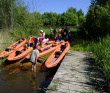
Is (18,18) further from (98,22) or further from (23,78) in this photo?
(23,78)

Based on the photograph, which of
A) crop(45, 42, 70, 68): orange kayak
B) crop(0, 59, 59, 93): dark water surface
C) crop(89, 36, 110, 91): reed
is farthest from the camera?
crop(45, 42, 70, 68): orange kayak

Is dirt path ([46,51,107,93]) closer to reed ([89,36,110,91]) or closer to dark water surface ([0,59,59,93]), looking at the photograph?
reed ([89,36,110,91])

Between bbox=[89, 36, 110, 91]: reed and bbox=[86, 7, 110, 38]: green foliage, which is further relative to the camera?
bbox=[86, 7, 110, 38]: green foliage

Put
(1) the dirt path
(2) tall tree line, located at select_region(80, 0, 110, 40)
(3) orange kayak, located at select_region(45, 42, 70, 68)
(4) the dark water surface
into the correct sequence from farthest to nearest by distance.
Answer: (2) tall tree line, located at select_region(80, 0, 110, 40)
(3) orange kayak, located at select_region(45, 42, 70, 68)
(4) the dark water surface
(1) the dirt path

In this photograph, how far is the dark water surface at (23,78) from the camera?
163 inches

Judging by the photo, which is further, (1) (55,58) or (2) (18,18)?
(2) (18,18)

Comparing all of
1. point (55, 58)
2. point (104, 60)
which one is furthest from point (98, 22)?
point (104, 60)

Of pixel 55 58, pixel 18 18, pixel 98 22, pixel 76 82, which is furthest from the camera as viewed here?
pixel 18 18

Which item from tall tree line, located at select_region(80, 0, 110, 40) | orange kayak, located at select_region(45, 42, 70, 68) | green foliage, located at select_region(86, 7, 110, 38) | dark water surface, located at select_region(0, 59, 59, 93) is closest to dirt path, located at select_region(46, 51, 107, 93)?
dark water surface, located at select_region(0, 59, 59, 93)

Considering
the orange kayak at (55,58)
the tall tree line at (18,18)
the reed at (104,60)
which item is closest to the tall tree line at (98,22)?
the tall tree line at (18,18)

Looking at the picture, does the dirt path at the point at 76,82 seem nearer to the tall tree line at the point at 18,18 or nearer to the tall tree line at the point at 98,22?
the tall tree line at the point at 98,22

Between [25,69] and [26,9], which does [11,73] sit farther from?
[26,9]

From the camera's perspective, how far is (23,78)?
5.00 meters

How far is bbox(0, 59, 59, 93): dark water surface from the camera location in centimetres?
414
